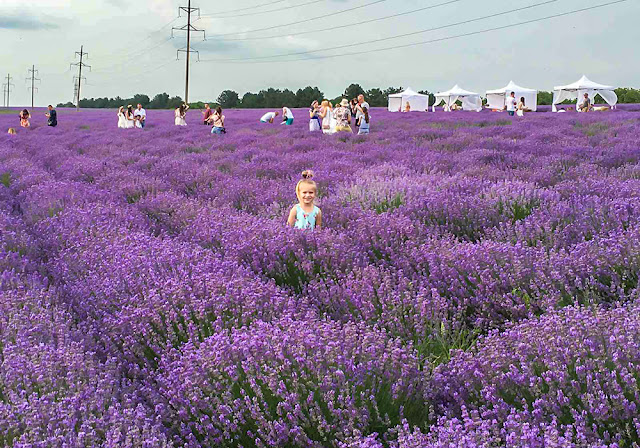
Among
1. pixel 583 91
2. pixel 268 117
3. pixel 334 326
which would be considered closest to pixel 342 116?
pixel 268 117

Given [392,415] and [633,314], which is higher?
[633,314]

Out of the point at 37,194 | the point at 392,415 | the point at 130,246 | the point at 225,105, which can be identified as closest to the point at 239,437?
the point at 392,415

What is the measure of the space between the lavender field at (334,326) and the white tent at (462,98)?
136ft

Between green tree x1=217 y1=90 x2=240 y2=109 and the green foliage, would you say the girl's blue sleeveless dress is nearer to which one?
the green foliage

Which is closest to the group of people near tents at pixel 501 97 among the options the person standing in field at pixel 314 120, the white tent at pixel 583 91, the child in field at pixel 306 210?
the white tent at pixel 583 91

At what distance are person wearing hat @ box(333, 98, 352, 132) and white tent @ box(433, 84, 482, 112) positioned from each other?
30358 millimetres

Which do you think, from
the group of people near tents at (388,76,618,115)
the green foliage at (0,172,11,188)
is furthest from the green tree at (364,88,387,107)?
the green foliage at (0,172,11,188)

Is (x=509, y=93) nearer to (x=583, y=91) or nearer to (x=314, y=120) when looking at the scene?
(x=583, y=91)

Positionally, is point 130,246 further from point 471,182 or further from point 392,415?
point 471,182

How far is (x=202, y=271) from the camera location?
3.07 m

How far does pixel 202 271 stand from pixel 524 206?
2.82 m

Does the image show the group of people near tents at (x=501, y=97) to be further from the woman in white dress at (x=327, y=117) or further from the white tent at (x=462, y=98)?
the woman in white dress at (x=327, y=117)

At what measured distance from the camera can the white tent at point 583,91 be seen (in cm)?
3625

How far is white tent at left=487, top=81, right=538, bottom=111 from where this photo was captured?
1614 inches
